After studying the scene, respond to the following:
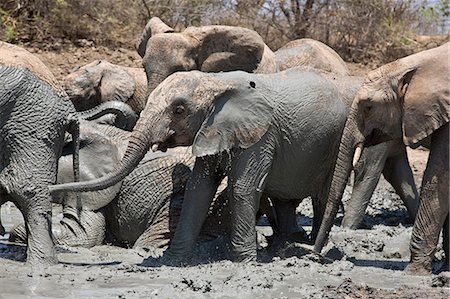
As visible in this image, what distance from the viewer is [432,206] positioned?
656 centimetres

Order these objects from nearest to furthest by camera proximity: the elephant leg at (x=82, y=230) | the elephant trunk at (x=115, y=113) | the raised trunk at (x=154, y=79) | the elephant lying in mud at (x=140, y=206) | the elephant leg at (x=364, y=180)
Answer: the elephant leg at (x=82, y=230)
the elephant lying in mud at (x=140, y=206)
the elephant trunk at (x=115, y=113)
the elephant leg at (x=364, y=180)
the raised trunk at (x=154, y=79)

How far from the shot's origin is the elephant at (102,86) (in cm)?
1075

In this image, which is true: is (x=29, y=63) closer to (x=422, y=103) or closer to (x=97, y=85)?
(x=422, y=103)

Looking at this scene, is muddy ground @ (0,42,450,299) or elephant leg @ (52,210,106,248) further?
elephant leg @ (52,210,106,248)

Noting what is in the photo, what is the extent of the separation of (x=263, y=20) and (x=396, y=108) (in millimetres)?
9452

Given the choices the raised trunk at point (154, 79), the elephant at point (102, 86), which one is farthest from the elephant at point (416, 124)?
the elephant at point (102, 86)

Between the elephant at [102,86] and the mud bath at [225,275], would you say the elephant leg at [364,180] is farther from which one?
the elephant at [102,86]

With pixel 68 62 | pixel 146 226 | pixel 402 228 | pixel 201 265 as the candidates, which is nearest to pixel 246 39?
pixel 402 228

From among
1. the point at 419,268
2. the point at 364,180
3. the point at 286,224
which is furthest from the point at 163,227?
the point at 364,180

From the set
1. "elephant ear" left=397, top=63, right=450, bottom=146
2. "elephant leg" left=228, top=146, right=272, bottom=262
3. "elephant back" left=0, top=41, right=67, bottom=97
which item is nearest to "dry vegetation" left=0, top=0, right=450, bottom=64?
"elephant back" left=0, top=41, right=67, bottom=97

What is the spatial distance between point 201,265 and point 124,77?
15.7 ft

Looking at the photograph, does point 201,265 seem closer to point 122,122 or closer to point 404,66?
point 404,66

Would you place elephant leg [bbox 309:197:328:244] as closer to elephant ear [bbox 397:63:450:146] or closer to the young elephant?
the young elephant

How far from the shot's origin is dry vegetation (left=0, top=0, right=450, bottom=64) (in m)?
15.2
